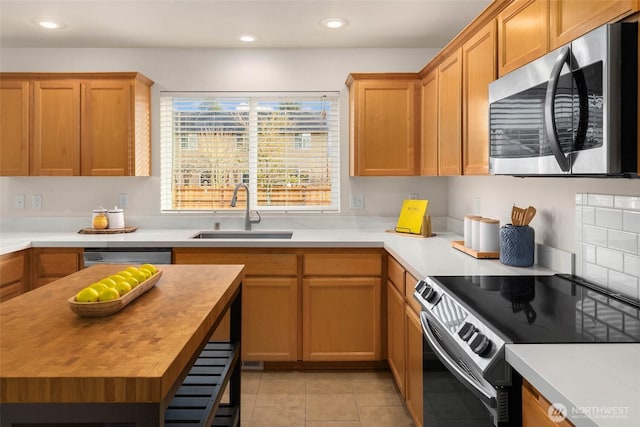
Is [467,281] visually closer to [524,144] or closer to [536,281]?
[536,281]

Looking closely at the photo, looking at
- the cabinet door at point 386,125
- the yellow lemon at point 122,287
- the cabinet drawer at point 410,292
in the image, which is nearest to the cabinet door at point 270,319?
the cabinet drawer at point 410,292

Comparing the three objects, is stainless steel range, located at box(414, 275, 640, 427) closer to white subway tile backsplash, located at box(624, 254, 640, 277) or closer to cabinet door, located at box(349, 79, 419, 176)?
white subway tile backsplash, located at box(624, 254, 640, 277)

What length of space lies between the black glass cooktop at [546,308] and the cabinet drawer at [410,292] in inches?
12.2

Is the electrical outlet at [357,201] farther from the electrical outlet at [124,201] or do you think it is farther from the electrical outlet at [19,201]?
the electrical outlet at [19,201]

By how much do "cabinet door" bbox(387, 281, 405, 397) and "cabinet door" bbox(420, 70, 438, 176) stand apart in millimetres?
907

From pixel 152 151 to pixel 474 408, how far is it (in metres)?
3.24

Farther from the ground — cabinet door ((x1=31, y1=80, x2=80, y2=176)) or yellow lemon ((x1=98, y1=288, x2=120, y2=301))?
cabinet door ((x1=31, y1=80, x2=80, y2=176))

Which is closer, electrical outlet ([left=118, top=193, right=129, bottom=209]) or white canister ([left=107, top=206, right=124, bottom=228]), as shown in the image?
white canister ([left=107, top=206, right=124, bottom=228])

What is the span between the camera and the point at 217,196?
3838 mm

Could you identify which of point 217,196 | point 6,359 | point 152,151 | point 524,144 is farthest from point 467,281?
point 152,151

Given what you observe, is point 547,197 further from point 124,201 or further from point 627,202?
point 124,201

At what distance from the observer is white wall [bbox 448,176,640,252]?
186 cm

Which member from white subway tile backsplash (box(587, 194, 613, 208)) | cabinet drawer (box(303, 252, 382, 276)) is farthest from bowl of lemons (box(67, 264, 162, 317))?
white subway tile backsplash (box(587, 194, 613, 208))

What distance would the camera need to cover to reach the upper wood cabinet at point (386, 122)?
11.2 ft
